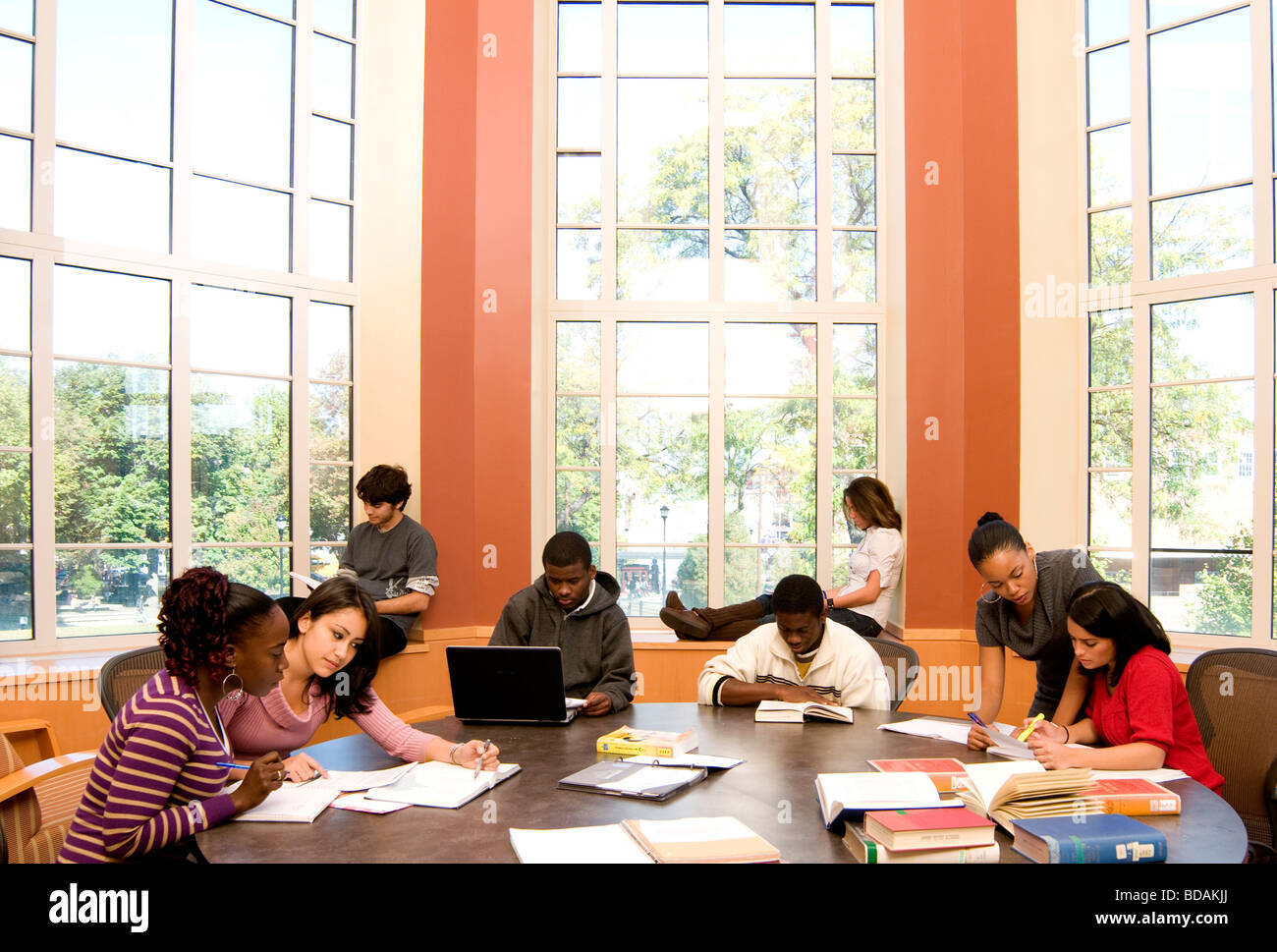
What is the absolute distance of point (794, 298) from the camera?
5484 mm

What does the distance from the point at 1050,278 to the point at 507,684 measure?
3.75 metres

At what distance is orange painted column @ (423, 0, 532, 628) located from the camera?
4.96 meters

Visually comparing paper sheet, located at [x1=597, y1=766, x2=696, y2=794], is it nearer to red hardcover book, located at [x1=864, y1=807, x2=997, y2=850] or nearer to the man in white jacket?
red hardcover book, located at [x1=864, y1=807, x2=997, y2=850]

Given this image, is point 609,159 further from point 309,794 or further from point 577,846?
point 577,846

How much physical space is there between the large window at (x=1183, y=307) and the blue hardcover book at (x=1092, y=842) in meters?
3.29

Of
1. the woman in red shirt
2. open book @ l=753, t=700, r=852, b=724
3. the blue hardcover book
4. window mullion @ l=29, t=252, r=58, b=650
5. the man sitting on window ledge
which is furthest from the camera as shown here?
the man sitting on window ledge

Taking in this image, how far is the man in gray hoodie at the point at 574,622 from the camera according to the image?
11.2 ft

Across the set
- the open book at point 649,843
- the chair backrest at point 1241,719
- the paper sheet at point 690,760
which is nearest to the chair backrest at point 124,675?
the paper sheet at point 690,760

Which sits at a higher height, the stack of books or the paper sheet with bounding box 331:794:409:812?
the stack of books

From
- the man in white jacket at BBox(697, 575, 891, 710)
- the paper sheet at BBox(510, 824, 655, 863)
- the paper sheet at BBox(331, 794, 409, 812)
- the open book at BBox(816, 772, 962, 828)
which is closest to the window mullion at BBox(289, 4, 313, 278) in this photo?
the man in white jacket at BBox(697, 575, 891, 710)

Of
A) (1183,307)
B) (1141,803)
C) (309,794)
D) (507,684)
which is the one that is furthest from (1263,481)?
(309,794)

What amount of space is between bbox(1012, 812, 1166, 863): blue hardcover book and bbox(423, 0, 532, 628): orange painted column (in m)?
3.54

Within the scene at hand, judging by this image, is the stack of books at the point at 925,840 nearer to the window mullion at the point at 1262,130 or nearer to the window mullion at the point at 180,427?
the window mullion at the point at 180,427

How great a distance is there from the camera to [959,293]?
488 centimetres
